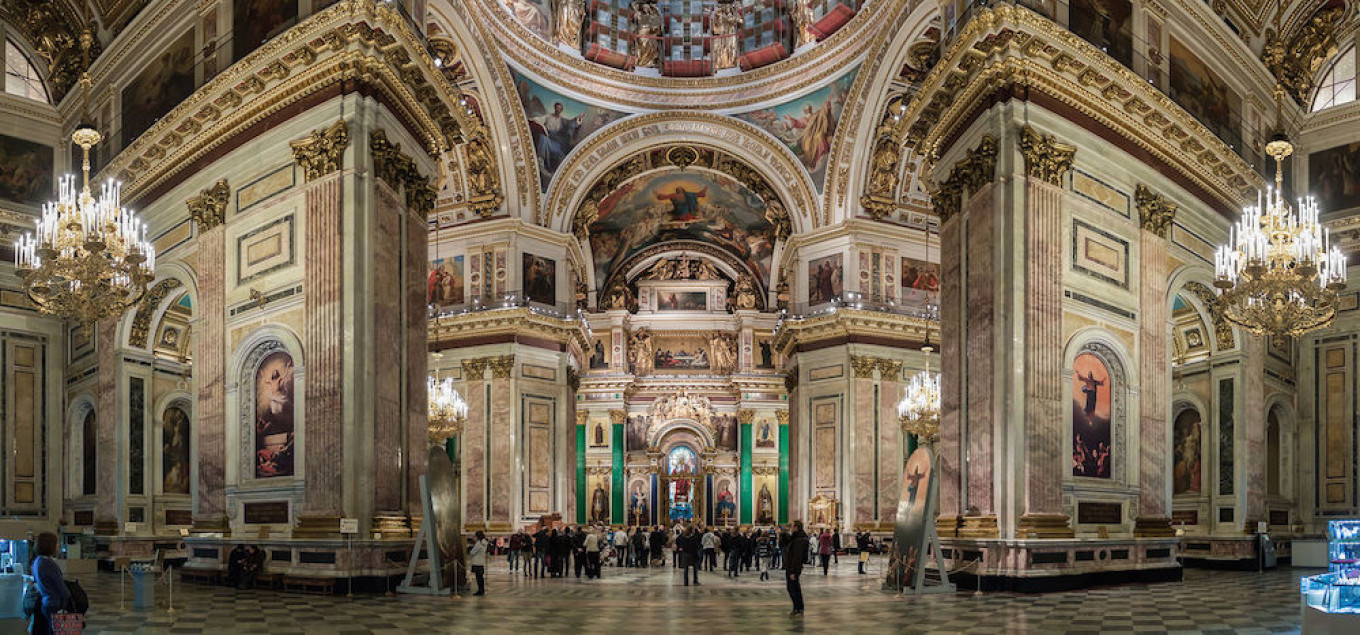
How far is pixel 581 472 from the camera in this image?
43.7 m

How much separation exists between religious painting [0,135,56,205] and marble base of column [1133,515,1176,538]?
2126 cm

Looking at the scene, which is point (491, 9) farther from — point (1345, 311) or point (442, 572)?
point (1345, 311)

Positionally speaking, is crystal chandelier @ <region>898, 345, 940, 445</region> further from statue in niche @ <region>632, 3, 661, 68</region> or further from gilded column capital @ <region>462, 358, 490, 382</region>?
statue in niche @ <region>632, 3, 661, 68</region>

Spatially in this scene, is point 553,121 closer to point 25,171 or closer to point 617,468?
point 25,171

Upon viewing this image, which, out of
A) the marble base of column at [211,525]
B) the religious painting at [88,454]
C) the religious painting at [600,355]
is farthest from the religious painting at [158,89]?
the religious painting at [600,355]

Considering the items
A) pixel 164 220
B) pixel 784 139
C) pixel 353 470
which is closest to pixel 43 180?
pixel 164 220

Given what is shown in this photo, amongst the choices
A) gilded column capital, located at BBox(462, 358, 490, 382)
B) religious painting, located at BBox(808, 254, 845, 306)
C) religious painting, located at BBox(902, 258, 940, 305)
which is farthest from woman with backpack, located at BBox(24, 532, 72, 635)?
religious painting, located at BBox(902, 258, 940, 305)

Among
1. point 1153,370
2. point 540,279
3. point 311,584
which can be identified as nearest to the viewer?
point 311,584

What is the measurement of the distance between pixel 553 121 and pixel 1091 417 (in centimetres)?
1864

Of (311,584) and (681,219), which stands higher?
(681,219)

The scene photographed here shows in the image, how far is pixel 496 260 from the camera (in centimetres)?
3083

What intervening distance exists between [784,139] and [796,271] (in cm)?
380

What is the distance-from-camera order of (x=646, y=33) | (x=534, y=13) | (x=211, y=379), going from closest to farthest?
(x=211, y=379), (x=534, y=13), (x=646, y=33)

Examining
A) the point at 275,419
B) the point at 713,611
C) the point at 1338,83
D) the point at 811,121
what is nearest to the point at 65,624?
the point at 713,611
